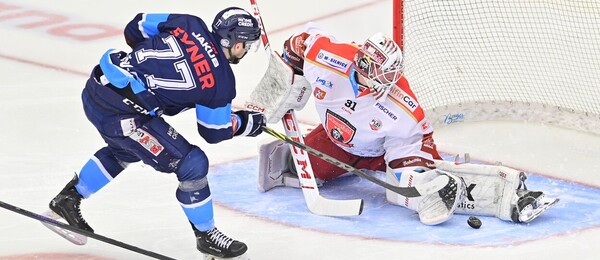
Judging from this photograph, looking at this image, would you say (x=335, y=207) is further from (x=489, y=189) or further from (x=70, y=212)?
(x=70, y=212)

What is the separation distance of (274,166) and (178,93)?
99 centimetres

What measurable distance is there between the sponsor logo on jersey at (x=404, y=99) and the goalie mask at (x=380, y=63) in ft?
0.26

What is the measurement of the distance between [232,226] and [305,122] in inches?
45.1

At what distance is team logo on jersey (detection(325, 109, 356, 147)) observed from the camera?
4355mm

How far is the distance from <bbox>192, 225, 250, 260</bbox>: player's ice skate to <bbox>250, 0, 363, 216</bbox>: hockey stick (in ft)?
1.86

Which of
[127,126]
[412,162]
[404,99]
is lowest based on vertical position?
[412,162]

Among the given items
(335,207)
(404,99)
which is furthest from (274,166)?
(404,99)

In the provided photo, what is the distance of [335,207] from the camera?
4285 millimetres

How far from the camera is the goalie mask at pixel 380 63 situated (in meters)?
4.11

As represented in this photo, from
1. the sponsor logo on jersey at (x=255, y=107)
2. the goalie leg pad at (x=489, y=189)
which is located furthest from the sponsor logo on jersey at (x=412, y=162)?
the sponsor logo on jersey at (x=255, y=107)

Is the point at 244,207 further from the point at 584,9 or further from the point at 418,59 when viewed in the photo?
the point at 584,9

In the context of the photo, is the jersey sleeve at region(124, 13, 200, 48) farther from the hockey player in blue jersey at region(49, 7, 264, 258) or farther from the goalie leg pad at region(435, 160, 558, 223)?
the goalie leg pad at region(435, 160, 558, 223)

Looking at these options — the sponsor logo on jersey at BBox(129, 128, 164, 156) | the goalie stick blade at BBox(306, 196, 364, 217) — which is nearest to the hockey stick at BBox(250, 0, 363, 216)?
the goalie stick blade at BBox(306, 196, 364, 217)

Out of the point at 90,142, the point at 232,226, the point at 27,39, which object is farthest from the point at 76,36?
the point at 232,226
